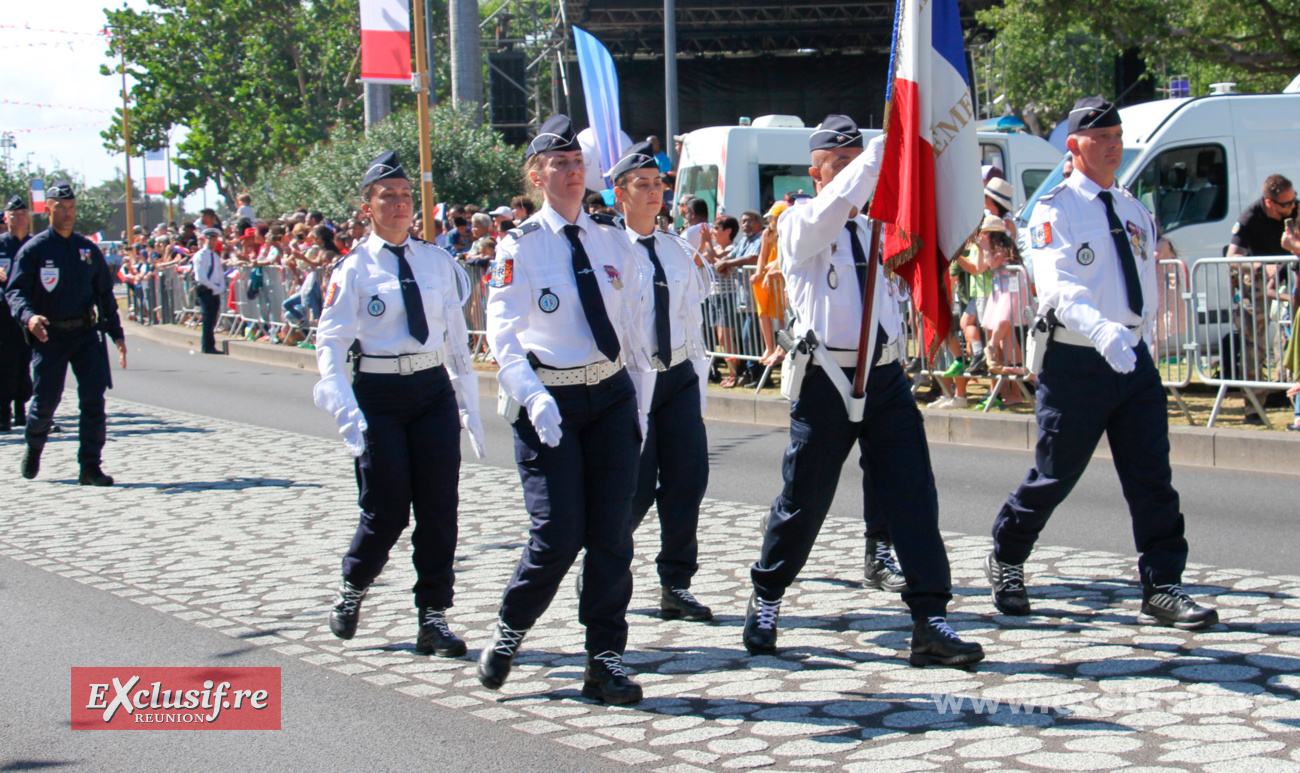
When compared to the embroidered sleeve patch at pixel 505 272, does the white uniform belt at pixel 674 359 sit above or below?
below

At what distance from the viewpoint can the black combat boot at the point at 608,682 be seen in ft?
15.3

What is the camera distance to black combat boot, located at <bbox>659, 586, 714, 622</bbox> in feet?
19.2

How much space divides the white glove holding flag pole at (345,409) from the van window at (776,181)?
591 inches

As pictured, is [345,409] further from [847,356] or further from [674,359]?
[847,356]

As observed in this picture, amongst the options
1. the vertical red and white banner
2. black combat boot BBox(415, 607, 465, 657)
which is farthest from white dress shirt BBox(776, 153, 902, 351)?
the vertical red and white banner

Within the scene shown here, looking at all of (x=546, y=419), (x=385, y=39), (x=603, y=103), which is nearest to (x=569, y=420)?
(x=546, y=419)

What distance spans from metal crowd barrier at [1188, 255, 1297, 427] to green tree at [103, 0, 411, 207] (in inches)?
1767

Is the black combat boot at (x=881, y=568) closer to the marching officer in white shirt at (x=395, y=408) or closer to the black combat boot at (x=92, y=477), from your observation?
the marching officer in white shirt at (x=395, y=408)

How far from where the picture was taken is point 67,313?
9.76m

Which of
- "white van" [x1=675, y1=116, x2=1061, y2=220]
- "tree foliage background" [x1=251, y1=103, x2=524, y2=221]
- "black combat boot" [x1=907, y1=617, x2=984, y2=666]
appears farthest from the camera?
"tree foliage background" [x1=251, y1=103, x2=524, y2=221]

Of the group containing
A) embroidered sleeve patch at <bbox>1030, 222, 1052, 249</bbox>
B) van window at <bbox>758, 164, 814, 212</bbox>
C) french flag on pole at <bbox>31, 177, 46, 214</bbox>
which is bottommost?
embroidered sleeve patch at <bbox>1030, 222, 1052, 249</bbox>

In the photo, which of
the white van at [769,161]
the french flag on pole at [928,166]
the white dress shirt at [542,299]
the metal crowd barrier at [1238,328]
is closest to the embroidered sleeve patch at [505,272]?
the white dress shirt at [542,299]

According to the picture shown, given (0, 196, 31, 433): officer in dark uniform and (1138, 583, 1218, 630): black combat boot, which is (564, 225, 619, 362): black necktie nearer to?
(1138, 583, 1218, 630): black combat boot

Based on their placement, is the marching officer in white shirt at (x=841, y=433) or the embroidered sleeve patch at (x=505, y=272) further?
the marching officer in white shirt at (x=841, y=433)
